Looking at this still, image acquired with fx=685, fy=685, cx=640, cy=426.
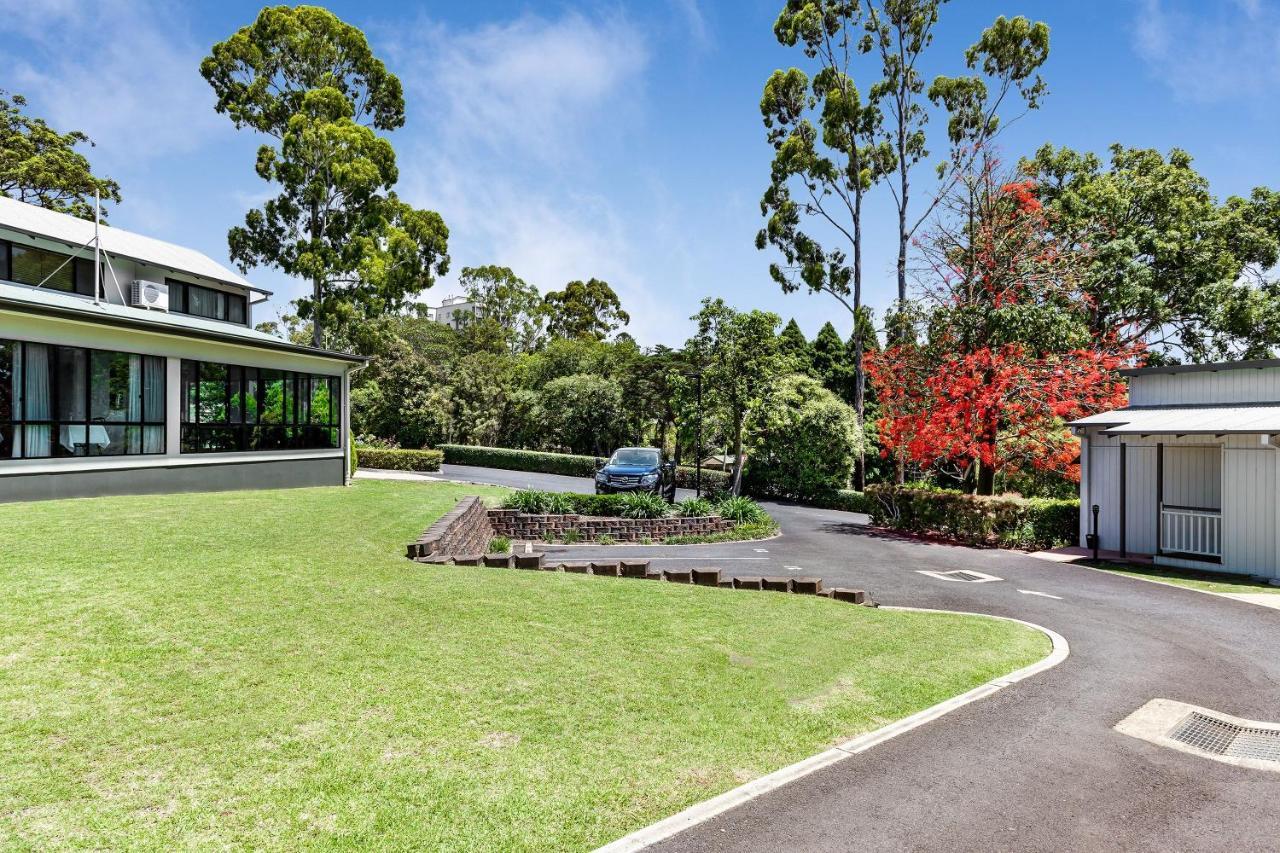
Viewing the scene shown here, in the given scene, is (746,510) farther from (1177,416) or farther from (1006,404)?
(1177,416)

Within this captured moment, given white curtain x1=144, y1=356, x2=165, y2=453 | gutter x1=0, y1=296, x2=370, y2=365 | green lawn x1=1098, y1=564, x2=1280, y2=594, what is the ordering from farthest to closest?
1. white curtain x1=144, y1=356, x2=165, y2=453
2. gutter x1=0, y1=296, x2=370, y2=365
3. green lawn x1=1098, y1=564, x2=1280, y2=594

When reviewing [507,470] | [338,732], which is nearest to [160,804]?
[338,732]

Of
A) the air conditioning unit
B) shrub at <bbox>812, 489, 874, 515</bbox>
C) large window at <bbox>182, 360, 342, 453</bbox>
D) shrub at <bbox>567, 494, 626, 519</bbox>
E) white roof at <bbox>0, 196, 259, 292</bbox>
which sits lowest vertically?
shrub at <bbox>812, 489, 874, 515</bbox>

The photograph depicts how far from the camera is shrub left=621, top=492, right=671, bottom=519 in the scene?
19031 mm

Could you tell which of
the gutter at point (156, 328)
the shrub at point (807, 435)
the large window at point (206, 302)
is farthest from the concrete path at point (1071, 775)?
the large window at point (206, 302)

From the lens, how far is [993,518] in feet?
59.9

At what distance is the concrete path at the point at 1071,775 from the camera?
421 centimetres

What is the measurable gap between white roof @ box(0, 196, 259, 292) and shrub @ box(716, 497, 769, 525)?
1898 cm

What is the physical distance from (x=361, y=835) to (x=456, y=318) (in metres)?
78.2

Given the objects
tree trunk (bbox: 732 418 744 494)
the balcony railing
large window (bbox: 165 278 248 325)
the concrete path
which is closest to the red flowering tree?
the balcony railing

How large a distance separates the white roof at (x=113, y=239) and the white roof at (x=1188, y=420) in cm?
2708

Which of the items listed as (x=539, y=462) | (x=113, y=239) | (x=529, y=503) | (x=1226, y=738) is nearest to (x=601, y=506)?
(x=529, y=503)

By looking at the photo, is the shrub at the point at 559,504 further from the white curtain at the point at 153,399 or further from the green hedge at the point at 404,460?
the green hedge at the point at 404,460

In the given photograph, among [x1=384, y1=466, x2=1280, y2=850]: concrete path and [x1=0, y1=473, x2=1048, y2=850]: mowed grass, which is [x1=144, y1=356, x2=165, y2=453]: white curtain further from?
[x1=384, y1=466, x2=1280, y2=850]: concrete path
